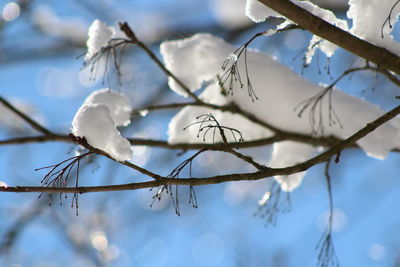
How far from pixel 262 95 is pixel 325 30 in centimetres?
75

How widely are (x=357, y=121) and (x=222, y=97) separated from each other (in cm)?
47

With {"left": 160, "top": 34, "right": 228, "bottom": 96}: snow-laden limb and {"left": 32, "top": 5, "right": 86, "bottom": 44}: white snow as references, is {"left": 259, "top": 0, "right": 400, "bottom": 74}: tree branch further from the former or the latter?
{"left": 32, "top": 5, "right": 86, "bottom": 44}: white snow

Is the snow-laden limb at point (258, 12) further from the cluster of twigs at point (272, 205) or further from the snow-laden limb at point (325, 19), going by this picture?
the cluster of twigs at point (272, 205)

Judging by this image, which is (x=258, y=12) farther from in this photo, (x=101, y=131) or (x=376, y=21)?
Result: (x=101, y=131)

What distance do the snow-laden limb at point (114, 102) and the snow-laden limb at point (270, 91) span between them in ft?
0.71

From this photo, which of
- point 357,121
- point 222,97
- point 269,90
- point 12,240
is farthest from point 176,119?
point 12,240

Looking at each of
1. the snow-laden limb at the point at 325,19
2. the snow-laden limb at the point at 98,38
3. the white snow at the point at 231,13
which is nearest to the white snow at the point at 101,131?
the snow-laden limb at the point at 98,38

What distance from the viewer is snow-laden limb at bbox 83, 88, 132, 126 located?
1.43 metres

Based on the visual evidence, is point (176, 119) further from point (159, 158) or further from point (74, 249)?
point (74, 249)

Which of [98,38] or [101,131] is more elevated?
[98,38]

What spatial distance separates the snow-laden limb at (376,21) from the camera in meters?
1.09

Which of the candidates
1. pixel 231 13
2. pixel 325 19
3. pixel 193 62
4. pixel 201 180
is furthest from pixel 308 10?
pixel 231 13

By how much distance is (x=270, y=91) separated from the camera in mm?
1656

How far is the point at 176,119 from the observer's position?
5.91ft
